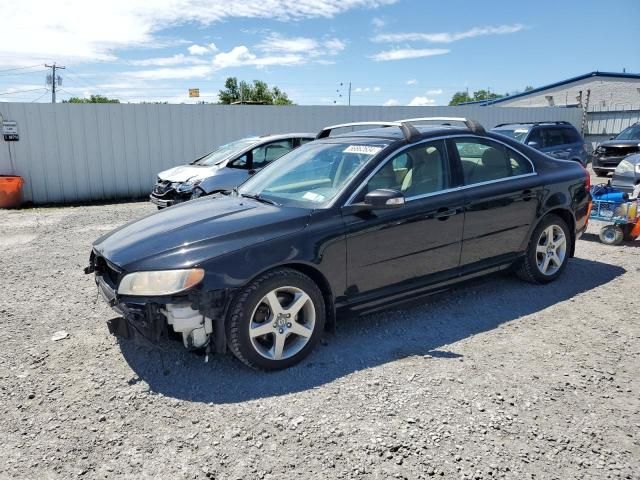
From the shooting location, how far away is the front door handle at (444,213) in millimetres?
4090

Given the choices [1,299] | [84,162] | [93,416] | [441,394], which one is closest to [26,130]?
[84,162]

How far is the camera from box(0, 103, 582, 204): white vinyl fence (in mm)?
12086

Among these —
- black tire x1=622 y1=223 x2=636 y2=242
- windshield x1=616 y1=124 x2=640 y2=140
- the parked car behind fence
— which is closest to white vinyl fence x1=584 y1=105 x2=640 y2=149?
windshield x1=616 y1=124 x2=640 y2=140

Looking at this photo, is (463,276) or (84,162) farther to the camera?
(84,162)

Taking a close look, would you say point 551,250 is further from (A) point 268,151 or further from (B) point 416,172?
(A) point 268,151

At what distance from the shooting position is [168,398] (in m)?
3.17

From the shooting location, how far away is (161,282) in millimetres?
3115

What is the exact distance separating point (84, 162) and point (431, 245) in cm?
1125

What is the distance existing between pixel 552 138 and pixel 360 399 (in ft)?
32.8

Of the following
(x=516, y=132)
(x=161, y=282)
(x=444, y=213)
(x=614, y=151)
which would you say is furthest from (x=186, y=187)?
(x=614, y=151)

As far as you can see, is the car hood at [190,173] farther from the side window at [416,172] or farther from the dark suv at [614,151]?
the dark suv at [614,151]

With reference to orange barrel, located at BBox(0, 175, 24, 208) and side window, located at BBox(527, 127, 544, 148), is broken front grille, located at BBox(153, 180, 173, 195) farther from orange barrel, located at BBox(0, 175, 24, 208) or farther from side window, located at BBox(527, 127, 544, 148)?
side window, located at BBox(527, 127, 544, 148)

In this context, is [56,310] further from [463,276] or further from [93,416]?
[463,276]

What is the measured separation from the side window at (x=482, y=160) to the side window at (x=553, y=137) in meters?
7.17
